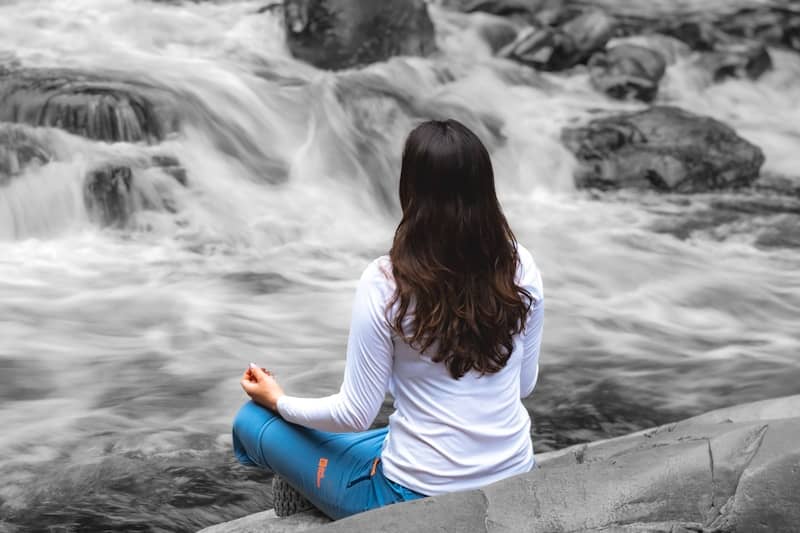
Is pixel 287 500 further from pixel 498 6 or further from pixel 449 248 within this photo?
pixel 498 6

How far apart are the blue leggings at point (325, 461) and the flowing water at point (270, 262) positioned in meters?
1.19

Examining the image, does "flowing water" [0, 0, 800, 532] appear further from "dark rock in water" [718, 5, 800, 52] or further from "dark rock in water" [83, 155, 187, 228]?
"dark rock in water" [718, 5, 800, 52]

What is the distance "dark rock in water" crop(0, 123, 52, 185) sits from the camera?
7484 mm

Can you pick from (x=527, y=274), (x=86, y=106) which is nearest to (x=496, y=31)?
(x=86, y=106)

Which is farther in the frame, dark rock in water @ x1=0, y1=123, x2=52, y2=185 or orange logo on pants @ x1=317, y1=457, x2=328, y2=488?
dark rock in water @ x1=0, y1=123, x2=52, y2=185

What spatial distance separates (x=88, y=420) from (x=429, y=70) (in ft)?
22.7

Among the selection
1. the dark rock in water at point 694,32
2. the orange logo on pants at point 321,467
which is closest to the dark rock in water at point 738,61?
the dark rock in water at point 694,32

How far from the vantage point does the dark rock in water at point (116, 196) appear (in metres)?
7.50

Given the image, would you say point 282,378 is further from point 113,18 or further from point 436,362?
point 113,18

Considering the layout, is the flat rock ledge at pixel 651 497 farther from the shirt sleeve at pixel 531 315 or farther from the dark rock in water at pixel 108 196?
the dark rock in water at pixel 108 196

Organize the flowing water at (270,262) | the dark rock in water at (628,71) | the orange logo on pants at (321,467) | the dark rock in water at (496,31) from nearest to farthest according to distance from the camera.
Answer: the orange logo on pants at (321,467) → the flowing water at (270,262) → the dark rock in water at (628,71) → the dark rock in water at (496,31)

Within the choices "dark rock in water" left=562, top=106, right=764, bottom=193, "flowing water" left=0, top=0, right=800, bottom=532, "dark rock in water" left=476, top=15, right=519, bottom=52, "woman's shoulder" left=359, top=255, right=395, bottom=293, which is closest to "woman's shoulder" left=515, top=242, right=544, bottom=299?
"woman's shoulder" left=359, top=255, right=395, bottom=293

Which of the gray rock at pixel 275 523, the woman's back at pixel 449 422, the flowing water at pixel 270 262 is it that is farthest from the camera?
the flowing water at pixel 270 262

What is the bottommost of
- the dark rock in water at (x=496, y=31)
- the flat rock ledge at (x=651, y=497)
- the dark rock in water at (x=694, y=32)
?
the dark rock in water at (x=694, y=32)
